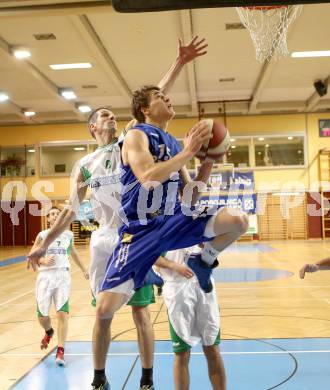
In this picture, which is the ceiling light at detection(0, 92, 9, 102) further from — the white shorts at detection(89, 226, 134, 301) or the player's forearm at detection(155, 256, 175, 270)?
the player's forearm at detection(155, 256, 175, 270)

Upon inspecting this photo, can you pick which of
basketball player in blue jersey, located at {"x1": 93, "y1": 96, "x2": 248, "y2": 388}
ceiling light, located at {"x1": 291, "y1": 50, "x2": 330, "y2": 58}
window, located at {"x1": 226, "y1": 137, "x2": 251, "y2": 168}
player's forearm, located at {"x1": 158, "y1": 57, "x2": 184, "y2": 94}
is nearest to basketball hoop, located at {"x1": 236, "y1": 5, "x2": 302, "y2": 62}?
player's forearm, located at {"x1": 158, "y1": 57, "x2": 184, "y2": 94}

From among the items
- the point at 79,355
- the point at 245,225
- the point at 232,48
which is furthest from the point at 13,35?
the point at 245,225

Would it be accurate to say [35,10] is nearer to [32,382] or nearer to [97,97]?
[32,382]

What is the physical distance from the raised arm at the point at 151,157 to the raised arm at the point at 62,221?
1.01m

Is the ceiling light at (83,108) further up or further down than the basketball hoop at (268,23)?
further up

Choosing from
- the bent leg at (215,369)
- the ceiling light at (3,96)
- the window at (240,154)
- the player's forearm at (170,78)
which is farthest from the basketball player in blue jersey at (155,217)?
the window at (240,154)

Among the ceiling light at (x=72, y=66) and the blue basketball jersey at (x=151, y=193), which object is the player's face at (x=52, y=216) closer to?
the blue basketball jersey at (x=151, y=193)

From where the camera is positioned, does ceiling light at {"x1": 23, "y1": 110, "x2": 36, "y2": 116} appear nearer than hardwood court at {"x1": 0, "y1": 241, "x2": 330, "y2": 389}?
No

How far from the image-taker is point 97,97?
62.5 ft

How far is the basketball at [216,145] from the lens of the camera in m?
3.08

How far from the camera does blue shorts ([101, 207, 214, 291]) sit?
111 inches

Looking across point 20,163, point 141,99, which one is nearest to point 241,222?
point 141,99

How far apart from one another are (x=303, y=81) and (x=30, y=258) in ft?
52.9

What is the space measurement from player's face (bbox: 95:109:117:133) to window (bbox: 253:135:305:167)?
18.7 m
